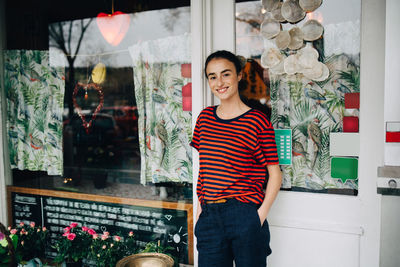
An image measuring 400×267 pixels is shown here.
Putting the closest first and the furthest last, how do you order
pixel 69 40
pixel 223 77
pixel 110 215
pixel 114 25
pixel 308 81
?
pixel 223 77
pixel 308 81
pixel 110 215
pixel 114 25
pixel 69 40

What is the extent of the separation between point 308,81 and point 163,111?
1.04m

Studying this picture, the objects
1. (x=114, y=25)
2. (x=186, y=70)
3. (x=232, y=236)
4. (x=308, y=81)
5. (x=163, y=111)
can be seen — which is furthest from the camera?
(x=114, y=25)

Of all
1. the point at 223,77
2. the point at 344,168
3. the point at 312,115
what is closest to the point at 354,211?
the point at 344,168

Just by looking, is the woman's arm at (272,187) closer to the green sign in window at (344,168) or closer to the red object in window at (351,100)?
the green sign in window at (344,168)


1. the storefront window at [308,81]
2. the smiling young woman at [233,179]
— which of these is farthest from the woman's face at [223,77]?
the storefront window at [308,81]

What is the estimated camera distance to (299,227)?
2.04m

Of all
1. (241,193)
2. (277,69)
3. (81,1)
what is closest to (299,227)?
(241,193)

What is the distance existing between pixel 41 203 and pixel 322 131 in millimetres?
2389

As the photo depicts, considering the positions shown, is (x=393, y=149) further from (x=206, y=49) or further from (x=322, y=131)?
(x=206, y=49)

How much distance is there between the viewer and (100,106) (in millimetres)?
3145

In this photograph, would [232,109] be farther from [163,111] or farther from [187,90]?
[163,111]

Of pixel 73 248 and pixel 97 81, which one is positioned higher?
pixel 97 81

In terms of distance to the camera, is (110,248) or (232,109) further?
(110,248)

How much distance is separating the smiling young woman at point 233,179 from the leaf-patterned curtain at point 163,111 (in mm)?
637
